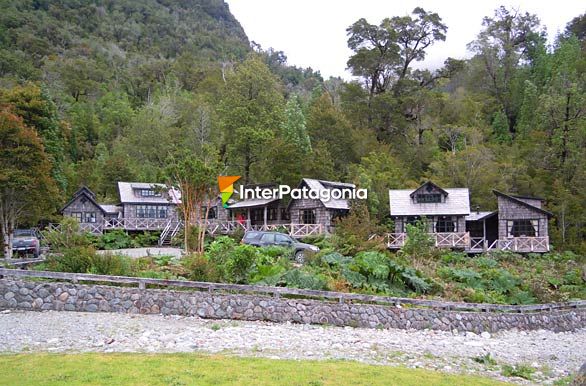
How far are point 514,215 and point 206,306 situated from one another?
1023 inches

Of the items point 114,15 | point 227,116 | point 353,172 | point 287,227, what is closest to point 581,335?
point 287,227

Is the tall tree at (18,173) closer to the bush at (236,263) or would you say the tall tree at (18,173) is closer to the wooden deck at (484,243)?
the bush at (236,263)

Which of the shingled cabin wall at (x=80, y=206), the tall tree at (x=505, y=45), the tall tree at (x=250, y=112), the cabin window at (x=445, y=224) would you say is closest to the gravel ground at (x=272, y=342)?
the cabin window at (x=445, y=224)

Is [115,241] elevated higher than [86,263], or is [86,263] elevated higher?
[86,263]

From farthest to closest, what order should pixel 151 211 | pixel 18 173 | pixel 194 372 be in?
pixel 151 211 → pixel 18 173 → pixel 194 372

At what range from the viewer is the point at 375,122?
53156 mm

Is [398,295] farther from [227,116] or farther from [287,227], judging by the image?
[227,116]

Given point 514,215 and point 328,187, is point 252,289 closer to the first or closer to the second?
point 328,187

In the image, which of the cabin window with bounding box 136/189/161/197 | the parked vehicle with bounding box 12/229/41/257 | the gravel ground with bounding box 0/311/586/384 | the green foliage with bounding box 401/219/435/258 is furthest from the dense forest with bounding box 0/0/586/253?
the gravel ground with bounding box 0/311/586/384

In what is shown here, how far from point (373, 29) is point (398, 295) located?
40546mm

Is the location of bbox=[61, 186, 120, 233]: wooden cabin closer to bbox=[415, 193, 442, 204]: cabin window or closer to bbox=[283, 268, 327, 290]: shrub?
bbox=[415, 193, 442, 204]: cabin window

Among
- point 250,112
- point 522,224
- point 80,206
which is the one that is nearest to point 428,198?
point 522,224

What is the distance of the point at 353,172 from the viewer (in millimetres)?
43656

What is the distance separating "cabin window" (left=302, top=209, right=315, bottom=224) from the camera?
37.4 metres
